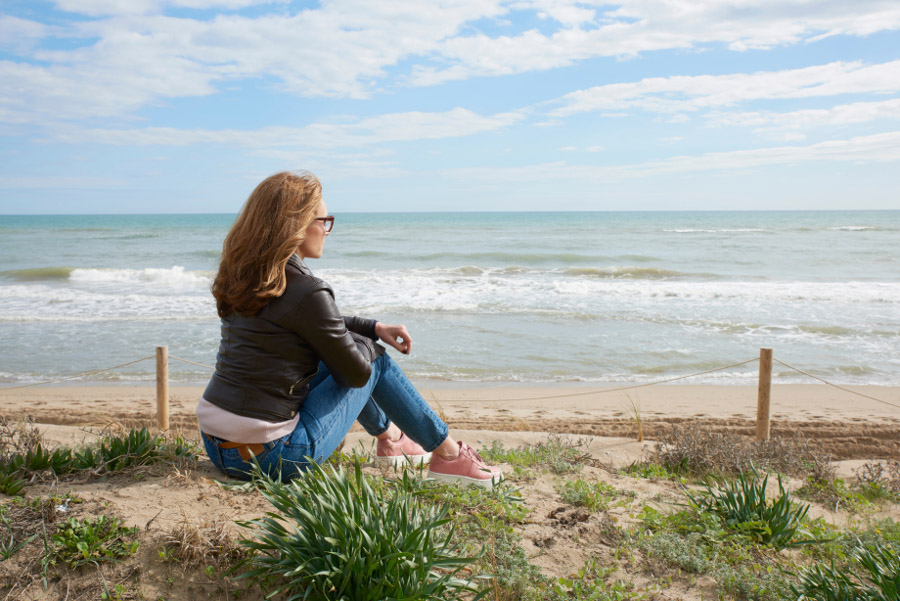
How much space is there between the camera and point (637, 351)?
1017 cm

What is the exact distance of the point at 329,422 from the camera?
2.80 metres

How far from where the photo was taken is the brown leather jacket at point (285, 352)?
2.45 meters

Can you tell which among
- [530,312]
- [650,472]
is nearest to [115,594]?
[650,472]

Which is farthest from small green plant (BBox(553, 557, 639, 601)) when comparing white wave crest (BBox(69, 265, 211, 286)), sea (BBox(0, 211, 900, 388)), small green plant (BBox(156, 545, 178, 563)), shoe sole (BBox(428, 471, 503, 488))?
white wave crest (BBox(69, 265, 211, 286))

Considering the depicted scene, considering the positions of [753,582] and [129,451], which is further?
[129,451]

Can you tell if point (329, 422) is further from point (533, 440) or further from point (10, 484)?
point (533, 440)

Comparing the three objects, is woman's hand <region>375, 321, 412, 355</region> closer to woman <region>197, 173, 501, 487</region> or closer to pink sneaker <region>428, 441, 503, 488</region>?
woman <region>197, 173, 501, 487</region>

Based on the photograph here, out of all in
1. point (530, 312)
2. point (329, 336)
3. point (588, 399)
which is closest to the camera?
point (329, 336)

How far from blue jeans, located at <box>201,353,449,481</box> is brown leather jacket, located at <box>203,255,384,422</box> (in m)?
0.12

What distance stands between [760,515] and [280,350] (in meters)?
2.36

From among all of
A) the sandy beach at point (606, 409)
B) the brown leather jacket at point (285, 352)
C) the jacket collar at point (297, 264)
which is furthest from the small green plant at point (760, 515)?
the sandy beach at point (606, 409)

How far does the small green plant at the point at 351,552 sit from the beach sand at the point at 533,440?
0.19 meters

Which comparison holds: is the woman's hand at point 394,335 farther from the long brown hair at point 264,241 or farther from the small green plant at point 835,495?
the small green plant at point 835,495

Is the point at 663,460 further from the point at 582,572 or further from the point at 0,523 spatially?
the point at 0,523
